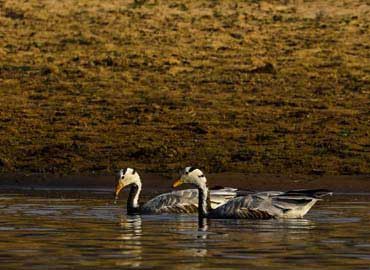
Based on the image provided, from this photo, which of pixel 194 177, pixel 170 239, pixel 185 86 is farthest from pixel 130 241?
pixel 185 86

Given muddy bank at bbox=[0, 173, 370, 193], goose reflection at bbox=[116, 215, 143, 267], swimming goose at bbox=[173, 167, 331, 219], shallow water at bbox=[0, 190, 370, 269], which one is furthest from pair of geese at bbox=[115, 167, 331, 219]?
muddy bank at bbox=[0, 173, 370, 193]

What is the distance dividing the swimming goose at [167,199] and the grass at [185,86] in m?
5.36

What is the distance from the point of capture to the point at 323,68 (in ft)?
135

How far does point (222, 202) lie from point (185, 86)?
17.2m

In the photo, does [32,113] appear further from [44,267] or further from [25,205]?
[44,267]

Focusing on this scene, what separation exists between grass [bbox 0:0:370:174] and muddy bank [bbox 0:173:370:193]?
23.0 inches

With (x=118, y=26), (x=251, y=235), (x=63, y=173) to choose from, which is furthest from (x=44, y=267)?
(x=118, y=26)

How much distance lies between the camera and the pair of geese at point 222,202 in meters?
18.3

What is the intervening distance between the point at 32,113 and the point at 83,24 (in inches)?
770

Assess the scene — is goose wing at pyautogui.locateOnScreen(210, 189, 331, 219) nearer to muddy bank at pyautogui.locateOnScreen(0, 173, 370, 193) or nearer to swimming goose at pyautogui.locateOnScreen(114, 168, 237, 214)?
swimming goose at pyautogui.locateOnScreen(114, 168, 237, 214)

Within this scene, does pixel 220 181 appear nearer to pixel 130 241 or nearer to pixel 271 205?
pixel 271 205

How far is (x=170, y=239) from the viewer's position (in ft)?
49.9

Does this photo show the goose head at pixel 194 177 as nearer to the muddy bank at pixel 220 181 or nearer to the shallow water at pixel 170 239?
the shallow water at pixel 170 239

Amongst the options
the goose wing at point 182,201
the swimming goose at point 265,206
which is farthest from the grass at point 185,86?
the swimming goose at point 265,206
